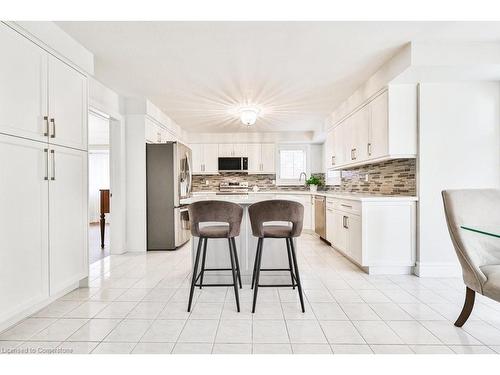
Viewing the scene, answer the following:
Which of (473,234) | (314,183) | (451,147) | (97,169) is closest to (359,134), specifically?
(451,147)

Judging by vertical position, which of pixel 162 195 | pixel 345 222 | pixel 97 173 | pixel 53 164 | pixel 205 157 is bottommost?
pixel 345 222

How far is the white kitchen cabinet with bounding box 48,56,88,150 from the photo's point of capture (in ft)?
8.51

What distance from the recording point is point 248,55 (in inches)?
124

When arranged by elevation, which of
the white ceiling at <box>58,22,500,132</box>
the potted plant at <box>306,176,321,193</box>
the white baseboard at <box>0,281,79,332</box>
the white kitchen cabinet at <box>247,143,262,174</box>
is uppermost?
the white ceiling at <box>58,22,500,132</box>

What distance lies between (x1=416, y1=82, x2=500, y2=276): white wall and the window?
4.32m

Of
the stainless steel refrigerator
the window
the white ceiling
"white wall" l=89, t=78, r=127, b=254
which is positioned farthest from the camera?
the window

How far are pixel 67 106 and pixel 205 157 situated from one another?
183 inches

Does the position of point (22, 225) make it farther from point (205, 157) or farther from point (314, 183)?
point (314, 183)

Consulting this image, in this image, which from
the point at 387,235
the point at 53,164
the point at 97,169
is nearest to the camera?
the point at 53,164

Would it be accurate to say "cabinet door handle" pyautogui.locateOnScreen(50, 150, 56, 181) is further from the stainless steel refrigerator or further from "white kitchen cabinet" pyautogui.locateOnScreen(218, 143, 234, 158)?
"white kitchen cabinet" pyautogui.locateOnScreen(218, 143, 234, 158)

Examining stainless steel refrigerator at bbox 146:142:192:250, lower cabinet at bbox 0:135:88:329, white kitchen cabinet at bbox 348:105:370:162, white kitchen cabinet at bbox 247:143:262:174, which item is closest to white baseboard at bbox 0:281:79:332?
lower cabinet at bbox 0:135:88:329

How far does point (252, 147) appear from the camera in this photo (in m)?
7.39

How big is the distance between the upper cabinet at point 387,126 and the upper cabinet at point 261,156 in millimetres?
3047

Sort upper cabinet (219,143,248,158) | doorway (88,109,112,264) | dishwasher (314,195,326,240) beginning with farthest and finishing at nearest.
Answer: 1. upper cabinet (219,143,248,158)
2. doorway (88,109,112,264)
3. dishwasher (314,195,326,240)
